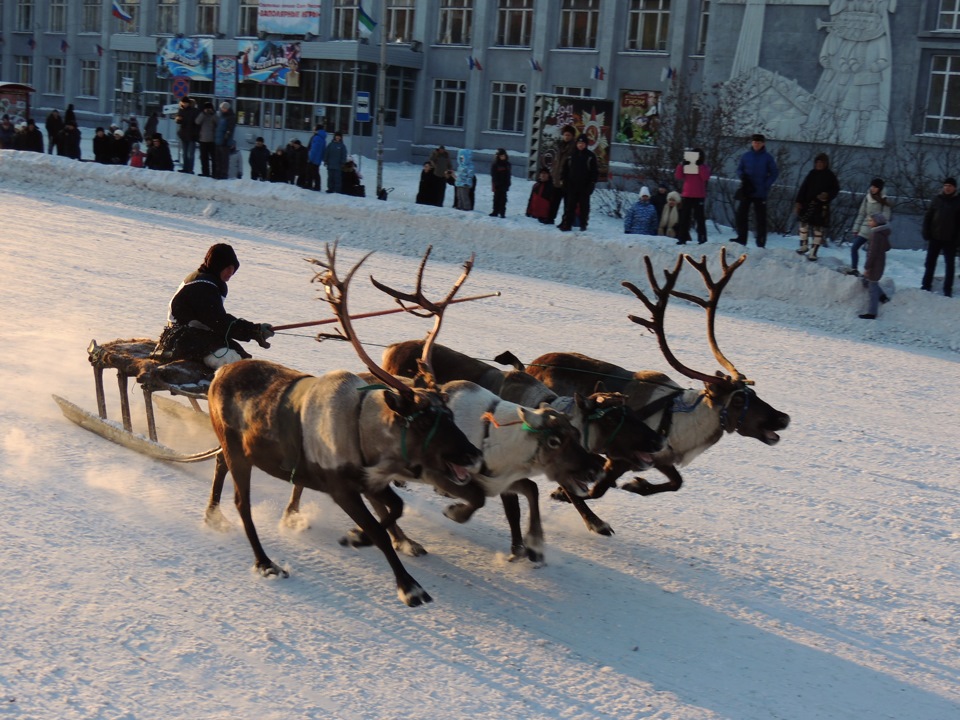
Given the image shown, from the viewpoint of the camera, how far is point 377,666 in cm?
492

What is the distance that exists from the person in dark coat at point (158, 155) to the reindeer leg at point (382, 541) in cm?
2095

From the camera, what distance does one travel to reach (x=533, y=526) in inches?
241

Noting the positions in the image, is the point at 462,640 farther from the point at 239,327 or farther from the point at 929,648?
the point at 239,327

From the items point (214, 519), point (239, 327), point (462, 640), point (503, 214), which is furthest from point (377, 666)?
point (503, 214)

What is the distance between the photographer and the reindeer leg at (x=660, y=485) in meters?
6.96

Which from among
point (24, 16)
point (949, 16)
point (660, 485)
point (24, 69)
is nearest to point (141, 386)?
point (660, 485)

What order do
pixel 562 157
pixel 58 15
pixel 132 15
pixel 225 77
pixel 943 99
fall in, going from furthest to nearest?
pixel 58 15 < pixel 132 15 < pixel 225 77 < pixel 943 99 < pixel 562 157

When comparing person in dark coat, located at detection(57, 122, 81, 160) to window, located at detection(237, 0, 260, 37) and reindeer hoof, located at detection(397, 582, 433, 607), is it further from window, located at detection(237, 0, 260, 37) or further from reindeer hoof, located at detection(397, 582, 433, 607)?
reindeer hoof, located at detection(397, 582, 433, 607)

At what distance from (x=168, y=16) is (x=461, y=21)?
46.7 ft

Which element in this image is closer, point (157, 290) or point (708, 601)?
point (708, 601)

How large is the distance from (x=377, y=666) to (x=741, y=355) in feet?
27.9

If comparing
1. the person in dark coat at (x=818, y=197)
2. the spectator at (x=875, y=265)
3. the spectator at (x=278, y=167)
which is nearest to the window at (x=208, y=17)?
the spectator at (x=278, y=167)

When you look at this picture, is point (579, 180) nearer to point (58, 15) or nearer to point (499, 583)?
point (499, 583)

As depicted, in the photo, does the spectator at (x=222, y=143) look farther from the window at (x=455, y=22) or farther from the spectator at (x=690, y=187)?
the window at (x=455, y=22)
